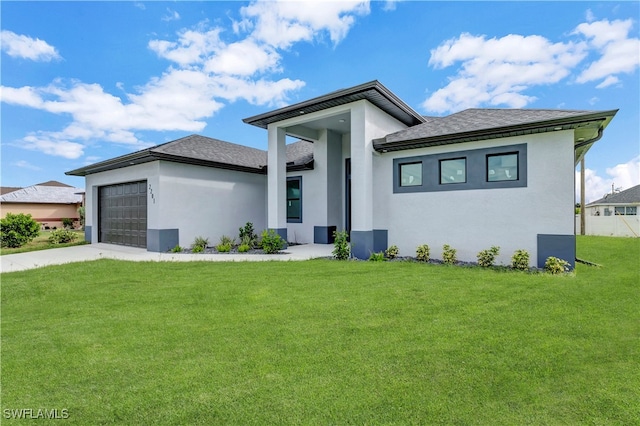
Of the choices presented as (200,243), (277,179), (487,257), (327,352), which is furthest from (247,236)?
(327,352)

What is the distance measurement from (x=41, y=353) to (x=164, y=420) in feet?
7.61

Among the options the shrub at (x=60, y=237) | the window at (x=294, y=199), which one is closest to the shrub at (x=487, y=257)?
the window at (x=294, y=199)

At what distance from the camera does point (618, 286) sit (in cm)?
630

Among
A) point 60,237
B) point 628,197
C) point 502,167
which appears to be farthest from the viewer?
point 628,197

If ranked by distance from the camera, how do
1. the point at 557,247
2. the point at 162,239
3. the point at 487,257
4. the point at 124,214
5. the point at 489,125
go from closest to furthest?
the point at 557,247
the point at 487,257
the point at 489,125
the point at 162,239
the point at 124,214

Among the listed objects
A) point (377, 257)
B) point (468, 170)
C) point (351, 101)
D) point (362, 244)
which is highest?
point (351, 101)

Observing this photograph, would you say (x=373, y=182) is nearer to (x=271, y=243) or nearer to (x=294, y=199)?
(x=271, y=243)

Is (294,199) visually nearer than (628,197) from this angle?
Yes

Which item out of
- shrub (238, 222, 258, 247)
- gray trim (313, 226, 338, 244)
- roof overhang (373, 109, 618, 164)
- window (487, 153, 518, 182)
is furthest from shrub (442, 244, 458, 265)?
shrub (238, 222, 258, 247)

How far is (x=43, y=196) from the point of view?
100 ft

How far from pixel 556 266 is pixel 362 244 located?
17.4 ft

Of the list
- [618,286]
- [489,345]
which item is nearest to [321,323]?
[489,345]

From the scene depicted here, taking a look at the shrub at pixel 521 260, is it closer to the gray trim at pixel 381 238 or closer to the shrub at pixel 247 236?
the gray trim at pixel 381 238

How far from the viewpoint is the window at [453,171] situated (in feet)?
31.1
